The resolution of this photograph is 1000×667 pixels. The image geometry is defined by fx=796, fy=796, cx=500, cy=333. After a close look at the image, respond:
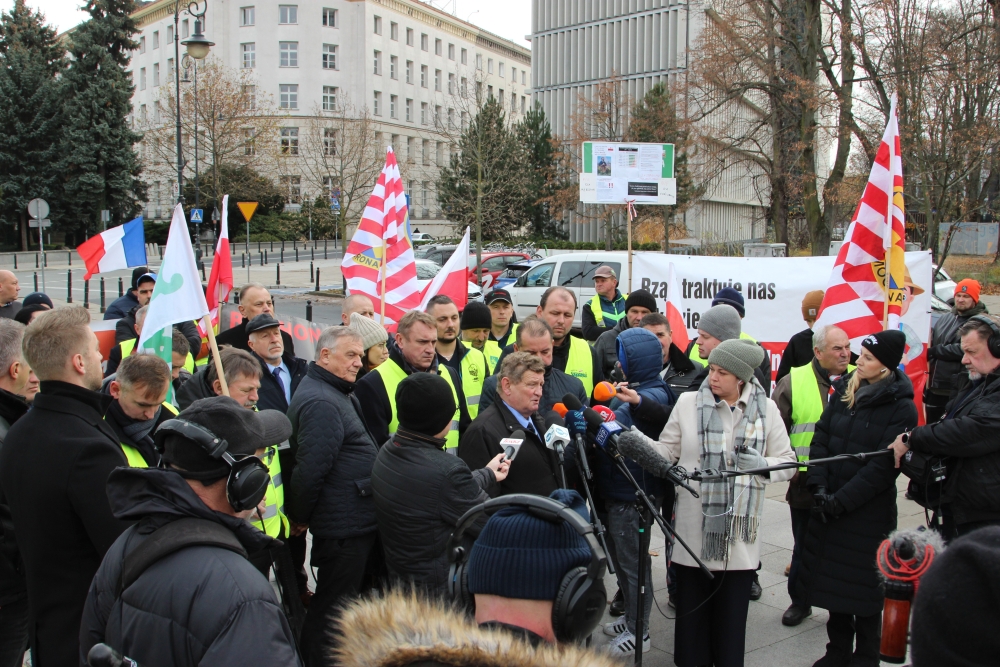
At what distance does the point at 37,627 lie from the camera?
287 cm

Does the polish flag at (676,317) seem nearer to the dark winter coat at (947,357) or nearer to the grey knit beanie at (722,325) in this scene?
the grey knit beanie at (722,325)

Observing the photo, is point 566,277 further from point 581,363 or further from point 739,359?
point 739,359

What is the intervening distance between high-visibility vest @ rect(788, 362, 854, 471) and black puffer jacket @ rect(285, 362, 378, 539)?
111 inches

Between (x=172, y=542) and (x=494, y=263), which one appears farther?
(x=494, y=263)

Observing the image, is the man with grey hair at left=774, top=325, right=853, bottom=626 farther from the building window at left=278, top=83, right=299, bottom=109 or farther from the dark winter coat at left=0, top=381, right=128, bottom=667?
the building window at left=278, top=83, right=299, bottom=109

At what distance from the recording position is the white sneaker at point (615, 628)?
15.5ft

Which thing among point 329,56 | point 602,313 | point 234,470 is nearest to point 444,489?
point 234,470

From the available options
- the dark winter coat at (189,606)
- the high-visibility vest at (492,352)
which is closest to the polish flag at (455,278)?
the high-visibility vest at (492,352)

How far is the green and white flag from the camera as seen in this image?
459cm

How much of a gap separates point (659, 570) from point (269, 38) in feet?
240

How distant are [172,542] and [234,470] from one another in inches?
9.6

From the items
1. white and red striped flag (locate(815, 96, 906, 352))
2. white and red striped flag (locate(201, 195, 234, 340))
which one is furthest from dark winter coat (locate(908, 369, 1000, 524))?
white and red striped flag (locate(201, 195, 234, 340))

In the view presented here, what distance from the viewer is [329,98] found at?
71438 mm

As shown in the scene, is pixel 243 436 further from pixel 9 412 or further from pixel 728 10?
pixel 728 10
